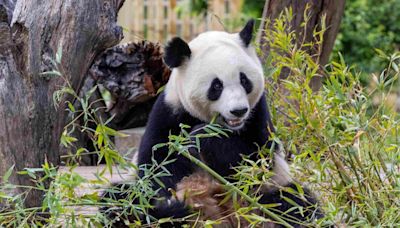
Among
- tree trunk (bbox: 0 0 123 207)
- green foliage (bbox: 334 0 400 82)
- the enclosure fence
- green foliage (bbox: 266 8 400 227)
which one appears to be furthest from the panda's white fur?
the enclosure fence

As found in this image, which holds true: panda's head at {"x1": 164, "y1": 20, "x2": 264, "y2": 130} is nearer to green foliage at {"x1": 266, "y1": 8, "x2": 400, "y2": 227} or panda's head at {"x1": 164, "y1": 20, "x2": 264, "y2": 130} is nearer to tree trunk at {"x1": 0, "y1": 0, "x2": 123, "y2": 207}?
green foliage at {"x1": 266, "y1": 8, "x2": 400, "y2": 227}

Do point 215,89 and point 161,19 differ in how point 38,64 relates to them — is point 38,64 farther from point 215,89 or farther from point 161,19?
point 161,19

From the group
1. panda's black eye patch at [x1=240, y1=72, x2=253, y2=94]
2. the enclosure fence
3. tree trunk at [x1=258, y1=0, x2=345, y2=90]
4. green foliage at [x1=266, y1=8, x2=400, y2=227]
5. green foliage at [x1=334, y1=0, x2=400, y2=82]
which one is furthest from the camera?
the enclosure fence

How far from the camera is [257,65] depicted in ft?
10.4

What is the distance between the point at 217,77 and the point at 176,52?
210 millimetres

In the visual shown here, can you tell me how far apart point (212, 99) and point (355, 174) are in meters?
0.67

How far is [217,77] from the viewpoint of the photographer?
120 inches

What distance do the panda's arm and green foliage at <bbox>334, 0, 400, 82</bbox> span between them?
229 inches

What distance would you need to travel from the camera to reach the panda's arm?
3100 mm

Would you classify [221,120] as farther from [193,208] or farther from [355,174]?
[355,174]

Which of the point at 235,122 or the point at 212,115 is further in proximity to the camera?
the point at 212,115

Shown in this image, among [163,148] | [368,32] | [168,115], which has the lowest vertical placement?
[368,32]

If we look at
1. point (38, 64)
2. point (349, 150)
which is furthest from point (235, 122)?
point (38, 64)

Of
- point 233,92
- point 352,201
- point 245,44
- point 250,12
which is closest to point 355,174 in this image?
point 352,201
